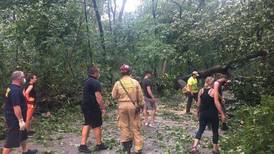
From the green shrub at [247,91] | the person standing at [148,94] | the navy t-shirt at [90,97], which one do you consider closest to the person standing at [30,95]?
the navy t-shirt at [90,97]

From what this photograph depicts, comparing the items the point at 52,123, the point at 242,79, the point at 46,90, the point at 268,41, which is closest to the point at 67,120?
the point at 52,123

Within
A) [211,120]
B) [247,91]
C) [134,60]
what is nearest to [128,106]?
[211,120]

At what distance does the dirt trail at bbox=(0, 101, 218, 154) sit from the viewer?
36.2 ft

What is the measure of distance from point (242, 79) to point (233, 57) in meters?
1.93

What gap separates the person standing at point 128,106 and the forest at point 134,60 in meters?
0.99

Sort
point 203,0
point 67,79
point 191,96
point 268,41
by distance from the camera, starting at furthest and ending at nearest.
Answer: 1. point 203,0
2. point 67,79
3. point 191,96
4. point 268,41

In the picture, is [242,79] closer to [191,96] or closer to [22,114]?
[191,96]

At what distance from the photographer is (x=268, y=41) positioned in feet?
49.6

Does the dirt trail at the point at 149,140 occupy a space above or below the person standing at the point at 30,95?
below

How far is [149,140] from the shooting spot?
1216cm

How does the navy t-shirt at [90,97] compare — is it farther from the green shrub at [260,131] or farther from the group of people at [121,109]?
the green shrub at [260,131]

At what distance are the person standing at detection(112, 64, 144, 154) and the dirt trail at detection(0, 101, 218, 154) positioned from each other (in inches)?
35.1

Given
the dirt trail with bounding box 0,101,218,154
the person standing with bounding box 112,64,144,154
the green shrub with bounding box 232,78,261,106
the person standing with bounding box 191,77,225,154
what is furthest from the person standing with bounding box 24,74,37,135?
the green shrub with bounding box 232,78,261,106

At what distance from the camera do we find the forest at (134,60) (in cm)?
1186
